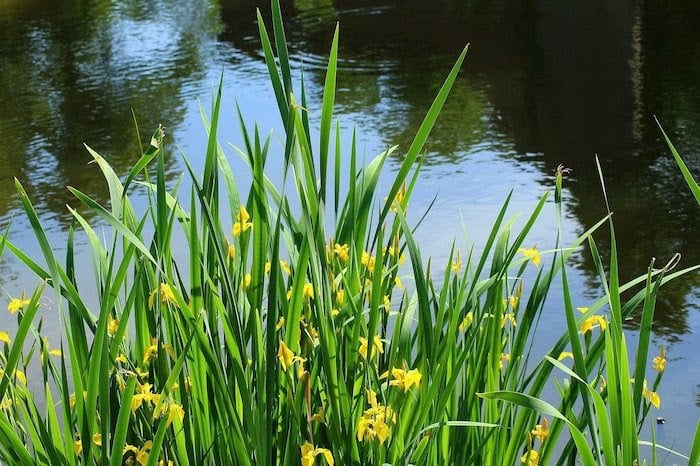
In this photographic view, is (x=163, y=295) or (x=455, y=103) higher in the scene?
(x=163, y=295)

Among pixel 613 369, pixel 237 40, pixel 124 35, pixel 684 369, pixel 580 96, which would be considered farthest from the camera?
pixel 124 35

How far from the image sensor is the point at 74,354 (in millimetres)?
1320

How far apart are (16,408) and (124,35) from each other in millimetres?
6591

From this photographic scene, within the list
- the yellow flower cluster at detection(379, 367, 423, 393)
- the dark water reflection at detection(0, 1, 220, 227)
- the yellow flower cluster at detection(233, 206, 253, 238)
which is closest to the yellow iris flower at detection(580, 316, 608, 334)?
the yellow flower cluster at detection(379, 367, 423, 393)

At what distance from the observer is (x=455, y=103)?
4949 mm

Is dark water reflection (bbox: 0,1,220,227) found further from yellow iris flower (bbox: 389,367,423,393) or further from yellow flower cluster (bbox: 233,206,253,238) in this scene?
yellow iris flower (bbox: 389,367,423,393)

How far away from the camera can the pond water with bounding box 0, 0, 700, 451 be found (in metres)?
3.35

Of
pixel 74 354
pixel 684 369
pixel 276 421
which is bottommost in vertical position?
pixel 684 369

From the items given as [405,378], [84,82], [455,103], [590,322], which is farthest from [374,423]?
[84,82]

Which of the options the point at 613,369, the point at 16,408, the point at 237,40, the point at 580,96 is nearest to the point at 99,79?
the point at 237,40

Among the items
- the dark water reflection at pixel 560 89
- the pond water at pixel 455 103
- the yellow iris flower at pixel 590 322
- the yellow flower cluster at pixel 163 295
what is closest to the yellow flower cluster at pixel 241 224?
the yellow flower cluster at pixel 163 295

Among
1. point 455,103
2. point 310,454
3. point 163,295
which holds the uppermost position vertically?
point 163,295

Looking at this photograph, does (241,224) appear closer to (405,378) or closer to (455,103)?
(405,378)

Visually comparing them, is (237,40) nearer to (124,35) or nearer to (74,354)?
(124,35)
